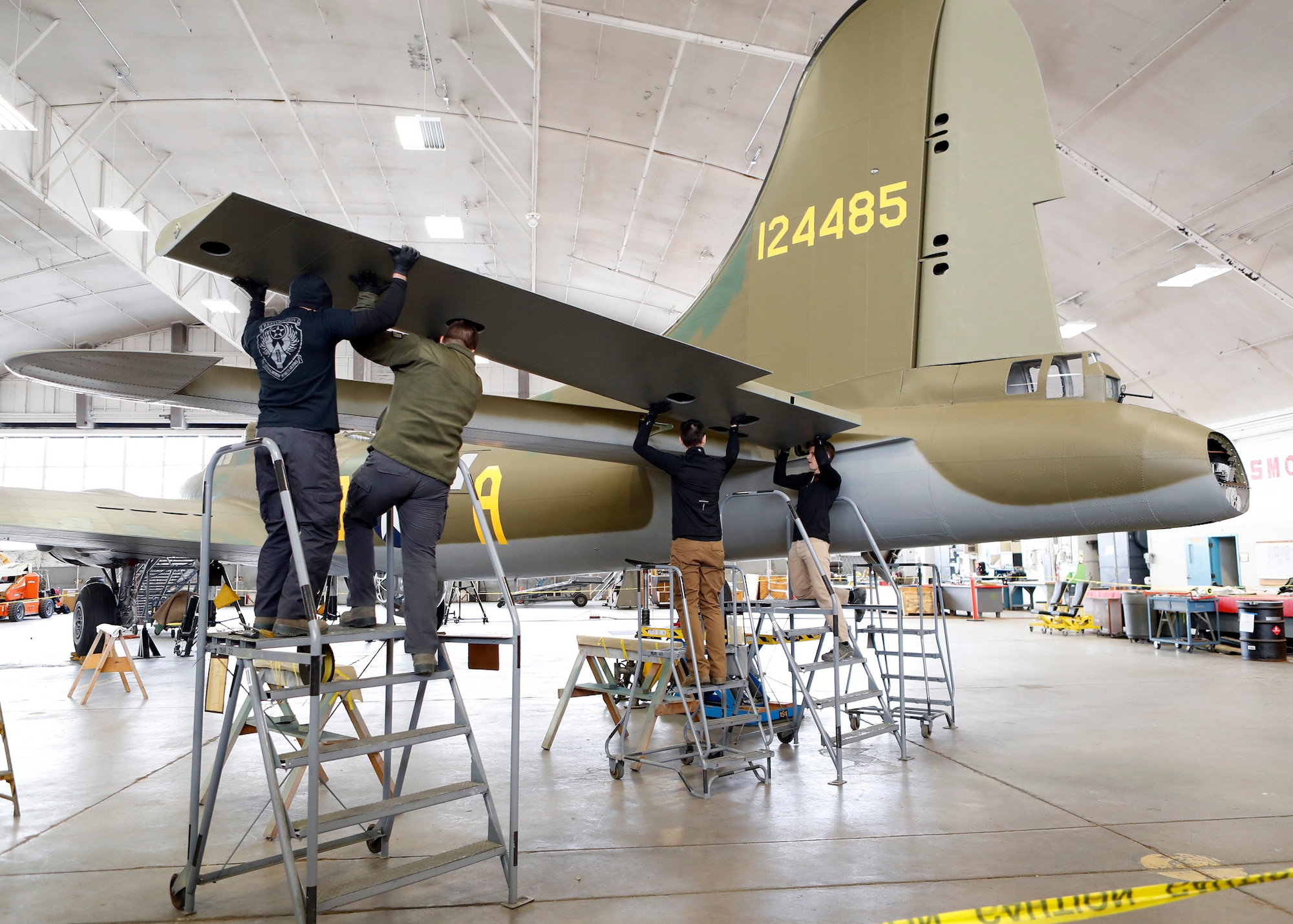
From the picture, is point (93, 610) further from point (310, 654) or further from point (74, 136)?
point (310, 654)

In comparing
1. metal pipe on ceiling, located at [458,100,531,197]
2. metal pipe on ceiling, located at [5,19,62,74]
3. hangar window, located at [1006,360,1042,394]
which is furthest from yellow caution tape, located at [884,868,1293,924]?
metal pipe on ceiling, located at [5,19,62,74]

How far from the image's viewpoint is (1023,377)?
6.13 metres

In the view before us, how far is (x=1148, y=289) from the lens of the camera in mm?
20859

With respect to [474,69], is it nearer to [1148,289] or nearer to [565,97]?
[565,97]

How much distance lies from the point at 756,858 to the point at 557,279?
1046 inches

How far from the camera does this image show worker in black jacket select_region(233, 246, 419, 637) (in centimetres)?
397

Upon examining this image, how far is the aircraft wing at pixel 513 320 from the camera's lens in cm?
384

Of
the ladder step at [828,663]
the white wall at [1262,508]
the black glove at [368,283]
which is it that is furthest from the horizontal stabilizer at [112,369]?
the white wall at [1262,508]

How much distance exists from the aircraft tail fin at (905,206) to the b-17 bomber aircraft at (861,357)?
0.02m

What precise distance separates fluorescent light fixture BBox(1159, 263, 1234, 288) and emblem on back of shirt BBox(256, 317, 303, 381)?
2043 centimetres

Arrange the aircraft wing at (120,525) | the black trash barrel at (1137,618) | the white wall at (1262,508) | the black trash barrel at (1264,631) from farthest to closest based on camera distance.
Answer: the white wall at (1262,508)
the black trash barrel at (1137,618)
the black trash barrel at (1264,631)
the aircraft wing at (120,525)

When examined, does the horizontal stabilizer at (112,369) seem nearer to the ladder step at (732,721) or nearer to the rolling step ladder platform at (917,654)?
the ladder step at (732,721)

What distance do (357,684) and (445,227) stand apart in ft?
71.4

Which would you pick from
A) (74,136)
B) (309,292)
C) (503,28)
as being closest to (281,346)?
(309,292)
